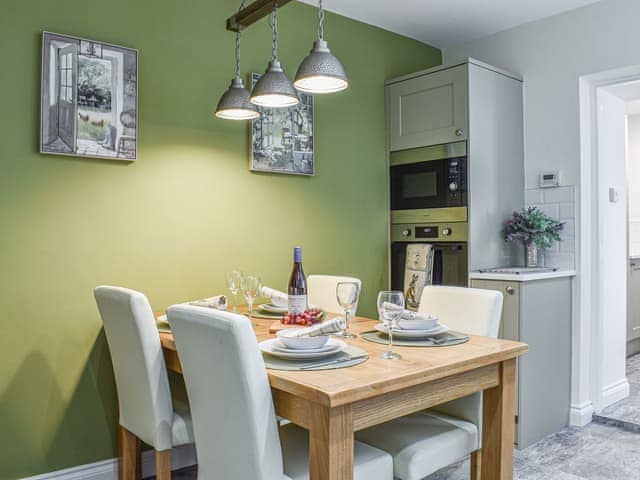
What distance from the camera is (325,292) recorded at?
2867 mm

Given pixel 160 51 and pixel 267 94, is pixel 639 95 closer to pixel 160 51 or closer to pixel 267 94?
pixel 267 94

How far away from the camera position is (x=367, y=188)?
138 inches

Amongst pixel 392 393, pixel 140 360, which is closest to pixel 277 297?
pixel 140 360

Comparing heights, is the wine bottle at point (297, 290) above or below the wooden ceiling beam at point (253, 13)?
below

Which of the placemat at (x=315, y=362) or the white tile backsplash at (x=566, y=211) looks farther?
the white tile backsplash at (x=566, y=211)

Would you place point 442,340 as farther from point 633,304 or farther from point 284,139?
point 633,304

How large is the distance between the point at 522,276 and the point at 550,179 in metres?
0.84

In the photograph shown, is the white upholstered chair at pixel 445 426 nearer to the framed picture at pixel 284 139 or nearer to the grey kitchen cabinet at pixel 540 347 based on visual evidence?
the grey kitchen cabinet at pixel 540 347

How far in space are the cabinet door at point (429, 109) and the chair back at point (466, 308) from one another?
1.27 meters

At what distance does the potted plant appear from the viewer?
323cm

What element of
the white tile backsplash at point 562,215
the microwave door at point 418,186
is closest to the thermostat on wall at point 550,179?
the white tile backsplash at point 562,215

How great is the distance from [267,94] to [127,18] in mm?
1008

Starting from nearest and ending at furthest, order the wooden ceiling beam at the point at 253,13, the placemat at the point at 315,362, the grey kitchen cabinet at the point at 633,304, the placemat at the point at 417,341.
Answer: the placemat at the point at 315,362 → the placemat at the point at 417,341 → the wooden ceiling beam at the point at 253,13 → the grey kitchen cabinet at the point at 633,304

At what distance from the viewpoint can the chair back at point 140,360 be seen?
1.86m
